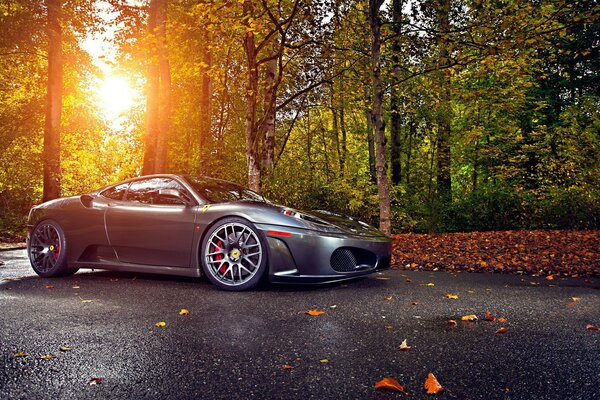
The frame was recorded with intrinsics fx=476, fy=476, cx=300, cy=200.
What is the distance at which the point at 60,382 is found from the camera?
95.7 inches

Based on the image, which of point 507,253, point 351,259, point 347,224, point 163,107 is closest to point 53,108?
point 163,107

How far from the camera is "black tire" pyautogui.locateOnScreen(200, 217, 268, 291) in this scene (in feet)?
16.0

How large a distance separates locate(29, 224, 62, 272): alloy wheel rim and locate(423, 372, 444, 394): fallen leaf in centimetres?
508

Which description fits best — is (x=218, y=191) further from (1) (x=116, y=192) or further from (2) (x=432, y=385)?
(2) (x=432, y=385)

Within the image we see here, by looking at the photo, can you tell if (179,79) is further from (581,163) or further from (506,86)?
(581,163)

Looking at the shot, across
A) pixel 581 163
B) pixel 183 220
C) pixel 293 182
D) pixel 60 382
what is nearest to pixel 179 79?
pixel 293 182

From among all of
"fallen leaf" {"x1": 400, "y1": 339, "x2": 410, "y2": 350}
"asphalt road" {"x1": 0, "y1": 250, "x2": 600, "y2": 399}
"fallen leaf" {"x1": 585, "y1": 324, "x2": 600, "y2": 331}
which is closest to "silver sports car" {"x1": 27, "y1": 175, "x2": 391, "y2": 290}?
"asphalt road" {"x1": 0, "y1": 250, "x2": 600, "y2": 399}

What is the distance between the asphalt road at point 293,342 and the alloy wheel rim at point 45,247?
78 cm

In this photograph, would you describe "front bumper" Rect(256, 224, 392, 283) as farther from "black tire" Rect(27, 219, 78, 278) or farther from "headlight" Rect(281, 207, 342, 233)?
"black tire" Rect(27, 219, 78, 278)

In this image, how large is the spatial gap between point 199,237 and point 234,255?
1.53 ft

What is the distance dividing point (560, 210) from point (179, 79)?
1597 centimetres

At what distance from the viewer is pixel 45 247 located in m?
6.09

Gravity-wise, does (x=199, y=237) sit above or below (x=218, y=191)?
below

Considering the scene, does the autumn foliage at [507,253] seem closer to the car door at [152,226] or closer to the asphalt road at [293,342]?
the asphalt road at [293,342]
